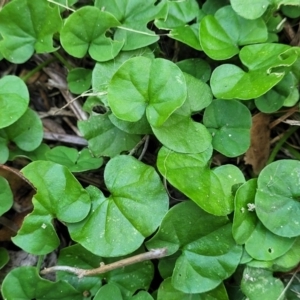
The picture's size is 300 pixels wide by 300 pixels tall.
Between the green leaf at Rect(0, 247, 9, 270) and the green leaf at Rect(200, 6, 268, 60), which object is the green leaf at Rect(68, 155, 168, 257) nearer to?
the green leaf at Rect(0, 247, 9, 270)

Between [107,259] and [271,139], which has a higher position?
[271,139]

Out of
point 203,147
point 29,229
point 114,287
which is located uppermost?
point 203,147

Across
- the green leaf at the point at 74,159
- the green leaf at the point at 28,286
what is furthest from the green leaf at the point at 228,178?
the green leaf at the point at 28,286

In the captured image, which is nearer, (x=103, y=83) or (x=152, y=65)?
(x=152, y=65)

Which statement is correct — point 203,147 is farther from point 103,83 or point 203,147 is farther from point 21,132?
point 21,132

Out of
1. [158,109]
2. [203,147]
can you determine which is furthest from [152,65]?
[203,147]

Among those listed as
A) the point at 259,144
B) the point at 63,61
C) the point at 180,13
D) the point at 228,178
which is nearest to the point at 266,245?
the point at 228,178

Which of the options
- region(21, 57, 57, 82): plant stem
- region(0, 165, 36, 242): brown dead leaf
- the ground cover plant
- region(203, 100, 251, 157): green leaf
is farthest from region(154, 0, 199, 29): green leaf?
region(0, 165, 36, 242): brown dead leaf
